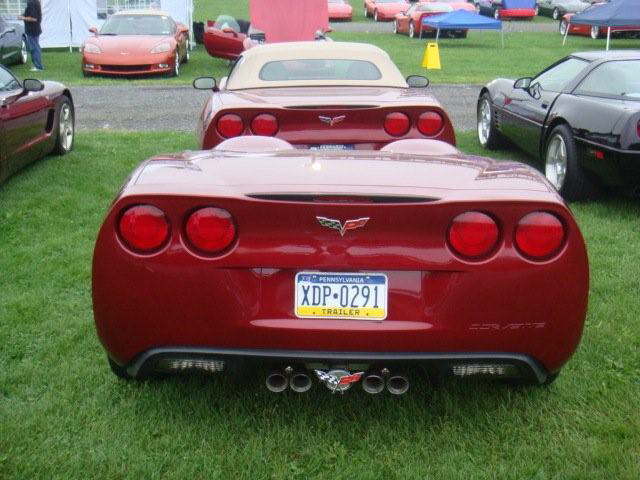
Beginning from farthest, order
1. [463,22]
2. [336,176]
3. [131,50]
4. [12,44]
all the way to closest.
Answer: [463,22]
[12,44]
[131,50]
[336,176]

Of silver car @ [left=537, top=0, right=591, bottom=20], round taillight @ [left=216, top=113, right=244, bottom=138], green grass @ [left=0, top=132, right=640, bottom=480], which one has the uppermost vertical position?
round taillight @ [left=216, top=113, right=244, bottom=138]

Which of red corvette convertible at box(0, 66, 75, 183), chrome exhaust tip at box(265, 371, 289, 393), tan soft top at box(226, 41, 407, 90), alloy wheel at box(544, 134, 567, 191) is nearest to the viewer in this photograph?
chrome exhaust tip at box(265, 371, 289, 393)

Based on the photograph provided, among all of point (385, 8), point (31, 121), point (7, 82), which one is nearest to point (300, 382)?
point (31, 121)

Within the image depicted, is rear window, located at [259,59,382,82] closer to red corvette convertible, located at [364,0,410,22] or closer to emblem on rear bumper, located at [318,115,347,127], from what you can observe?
emblem on rear bumper, located at [318,115,347,127]

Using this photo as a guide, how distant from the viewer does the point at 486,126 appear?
9.77 meters

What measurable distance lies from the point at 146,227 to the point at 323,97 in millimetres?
2923

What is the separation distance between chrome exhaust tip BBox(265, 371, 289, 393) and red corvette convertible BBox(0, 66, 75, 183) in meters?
4.45

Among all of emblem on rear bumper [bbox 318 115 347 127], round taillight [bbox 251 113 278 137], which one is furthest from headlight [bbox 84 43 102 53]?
emblem on rear bumper [bbox 318 115 347 127]

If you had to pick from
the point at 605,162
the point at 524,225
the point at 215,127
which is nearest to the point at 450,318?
the point at 524,225

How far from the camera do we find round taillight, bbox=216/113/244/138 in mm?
5574

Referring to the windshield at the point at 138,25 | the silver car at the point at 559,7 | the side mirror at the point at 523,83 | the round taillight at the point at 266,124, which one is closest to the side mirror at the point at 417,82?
the side mirror at the point at 523,83

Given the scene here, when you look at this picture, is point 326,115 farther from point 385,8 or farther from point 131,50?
point 385,8

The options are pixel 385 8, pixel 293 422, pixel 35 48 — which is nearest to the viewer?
pixel 293 422

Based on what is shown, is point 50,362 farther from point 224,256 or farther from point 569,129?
point 569,129
